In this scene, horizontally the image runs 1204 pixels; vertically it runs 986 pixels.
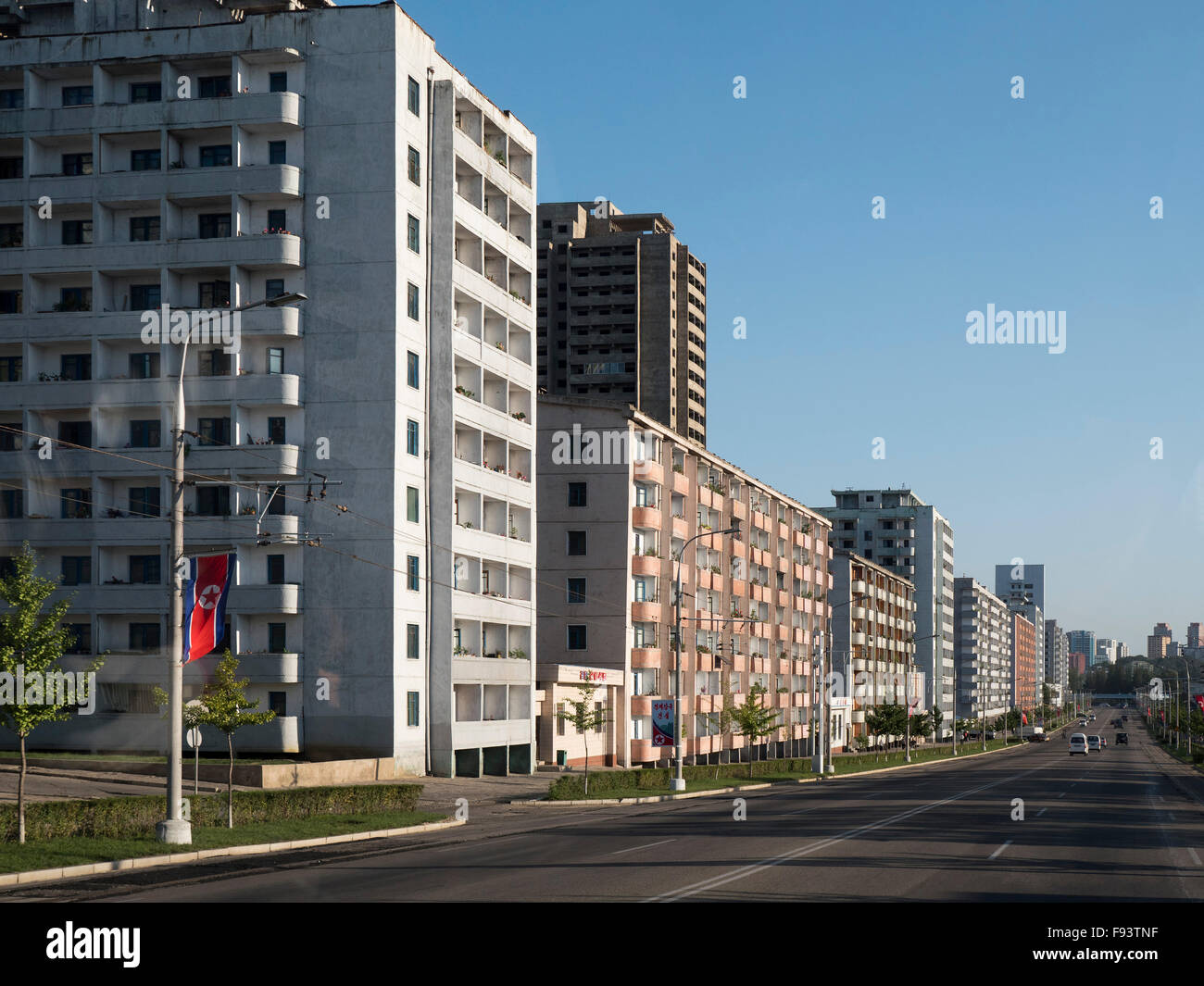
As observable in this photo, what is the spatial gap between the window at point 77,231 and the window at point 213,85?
324 inches

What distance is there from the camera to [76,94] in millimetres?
61188

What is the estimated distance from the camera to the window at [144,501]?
190 feet

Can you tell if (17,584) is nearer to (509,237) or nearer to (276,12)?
(276,12)

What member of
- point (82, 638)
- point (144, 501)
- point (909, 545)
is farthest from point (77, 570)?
point (909, 545)

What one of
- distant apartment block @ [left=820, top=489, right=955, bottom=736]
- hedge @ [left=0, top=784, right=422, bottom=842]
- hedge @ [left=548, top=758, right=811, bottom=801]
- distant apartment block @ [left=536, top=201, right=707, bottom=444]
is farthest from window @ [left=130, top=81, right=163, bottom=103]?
distant apartment block @ [left=820, top=489, right=955, bottom=736]

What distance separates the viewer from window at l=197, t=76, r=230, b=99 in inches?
2371

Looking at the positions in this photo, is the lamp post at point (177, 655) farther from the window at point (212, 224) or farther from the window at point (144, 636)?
the window at point (212, 224)

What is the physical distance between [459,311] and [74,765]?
29.6 m

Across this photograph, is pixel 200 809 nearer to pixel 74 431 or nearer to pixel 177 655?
pixel 177 655

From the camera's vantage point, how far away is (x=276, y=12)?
196 ft

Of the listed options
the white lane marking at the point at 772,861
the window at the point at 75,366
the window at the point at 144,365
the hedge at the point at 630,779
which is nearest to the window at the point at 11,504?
the window at the point at 75,366

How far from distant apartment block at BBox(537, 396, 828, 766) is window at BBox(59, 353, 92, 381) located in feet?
93.6
